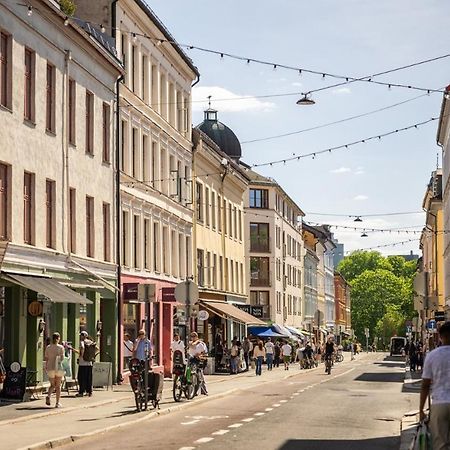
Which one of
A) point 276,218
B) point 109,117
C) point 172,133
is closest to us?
point 109,117

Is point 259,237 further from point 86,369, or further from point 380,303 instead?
point 380,303

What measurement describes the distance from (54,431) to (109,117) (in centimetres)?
2024

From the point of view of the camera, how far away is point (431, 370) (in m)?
11.9

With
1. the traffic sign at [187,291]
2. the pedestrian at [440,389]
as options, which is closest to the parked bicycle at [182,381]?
the traffic sign at [187,291]

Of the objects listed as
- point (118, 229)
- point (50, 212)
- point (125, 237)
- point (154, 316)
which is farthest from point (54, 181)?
point (154, 316)

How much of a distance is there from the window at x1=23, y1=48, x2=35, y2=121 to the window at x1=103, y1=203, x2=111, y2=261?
8.42 meters

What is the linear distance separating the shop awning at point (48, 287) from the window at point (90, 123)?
6305 mm

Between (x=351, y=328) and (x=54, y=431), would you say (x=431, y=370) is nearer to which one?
(x=54, y=431)

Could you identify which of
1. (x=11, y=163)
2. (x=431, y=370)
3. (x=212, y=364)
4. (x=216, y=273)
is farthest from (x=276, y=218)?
(x=431, y=370)

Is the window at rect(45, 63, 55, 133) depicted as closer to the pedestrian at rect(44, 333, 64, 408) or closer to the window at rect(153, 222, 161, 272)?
the pedestrian at rect(44, 333, 64, 408)

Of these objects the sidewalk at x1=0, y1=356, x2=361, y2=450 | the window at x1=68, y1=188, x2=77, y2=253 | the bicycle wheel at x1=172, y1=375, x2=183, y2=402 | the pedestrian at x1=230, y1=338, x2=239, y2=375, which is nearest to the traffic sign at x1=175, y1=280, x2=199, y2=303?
the bicycle wheel at x1=172, y1=375, x2=183, y2=402

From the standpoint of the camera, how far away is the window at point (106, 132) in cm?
3925

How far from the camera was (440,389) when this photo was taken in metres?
11.8

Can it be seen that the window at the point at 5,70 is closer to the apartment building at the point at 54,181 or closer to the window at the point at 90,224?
the apartment building at the point at 54,181
